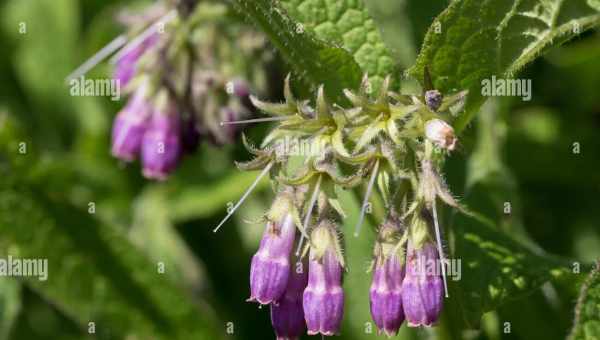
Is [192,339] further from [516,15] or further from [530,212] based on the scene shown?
[516,15]

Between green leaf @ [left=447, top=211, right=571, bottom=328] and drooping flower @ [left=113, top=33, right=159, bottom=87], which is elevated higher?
drooping flower @ [left=113, top=33, right=159, bottom=87]

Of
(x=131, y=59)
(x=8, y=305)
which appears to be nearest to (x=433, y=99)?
(x=131, y=59)

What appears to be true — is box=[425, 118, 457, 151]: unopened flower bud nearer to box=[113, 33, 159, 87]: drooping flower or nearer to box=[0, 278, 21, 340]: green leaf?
box=[113, 33, 159, 87]: drooping flower

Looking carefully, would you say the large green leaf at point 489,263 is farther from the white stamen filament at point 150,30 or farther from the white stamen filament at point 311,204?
the white stamen filament at point 150,30

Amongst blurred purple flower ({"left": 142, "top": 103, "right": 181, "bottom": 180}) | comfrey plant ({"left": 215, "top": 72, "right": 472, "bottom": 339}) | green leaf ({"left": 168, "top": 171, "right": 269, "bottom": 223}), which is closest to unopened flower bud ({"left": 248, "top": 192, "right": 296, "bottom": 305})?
comfrey plant ({"left": 215, "top": 72, "right": 472, "bottom": 339})

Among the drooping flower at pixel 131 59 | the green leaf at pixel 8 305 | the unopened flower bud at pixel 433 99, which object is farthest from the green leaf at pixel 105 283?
the unopened flower bud at pixel 433 99
